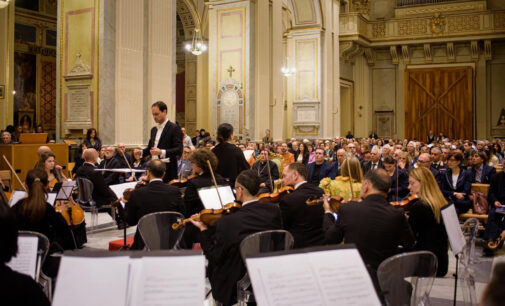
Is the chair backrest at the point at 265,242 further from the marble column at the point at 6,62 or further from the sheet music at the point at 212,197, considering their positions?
the marble column at the point at 6,62

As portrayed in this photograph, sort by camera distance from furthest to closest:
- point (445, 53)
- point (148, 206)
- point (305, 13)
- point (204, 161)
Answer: point (445, 53), point (305, 13), point (204, 161), point (148, 206)

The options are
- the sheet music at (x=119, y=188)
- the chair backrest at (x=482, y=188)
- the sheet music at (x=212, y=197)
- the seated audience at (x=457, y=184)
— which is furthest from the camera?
the chair backrest at (x=482, y=188)

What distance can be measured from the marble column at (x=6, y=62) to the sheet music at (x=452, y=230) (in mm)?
12966

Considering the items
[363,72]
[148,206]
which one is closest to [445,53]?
[363,72]

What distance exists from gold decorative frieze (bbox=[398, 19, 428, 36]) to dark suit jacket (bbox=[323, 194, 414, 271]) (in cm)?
2305

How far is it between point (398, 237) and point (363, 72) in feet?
78.9

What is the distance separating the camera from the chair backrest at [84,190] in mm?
7302

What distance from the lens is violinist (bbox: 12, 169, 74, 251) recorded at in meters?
3.92

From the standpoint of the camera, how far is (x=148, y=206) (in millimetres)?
4742

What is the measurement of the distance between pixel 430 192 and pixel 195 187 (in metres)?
2.31

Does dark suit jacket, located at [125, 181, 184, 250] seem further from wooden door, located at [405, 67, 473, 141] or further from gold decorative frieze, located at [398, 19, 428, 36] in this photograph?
wooden door, located at [405, 67, 473, 141]

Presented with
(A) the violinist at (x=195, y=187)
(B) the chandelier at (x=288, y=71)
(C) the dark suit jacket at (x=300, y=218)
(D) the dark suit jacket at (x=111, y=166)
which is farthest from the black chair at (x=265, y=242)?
(B) the chandelier at (x=288, y=71)

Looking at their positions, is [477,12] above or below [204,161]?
above

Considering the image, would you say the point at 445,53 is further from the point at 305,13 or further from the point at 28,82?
the point at 28,82
